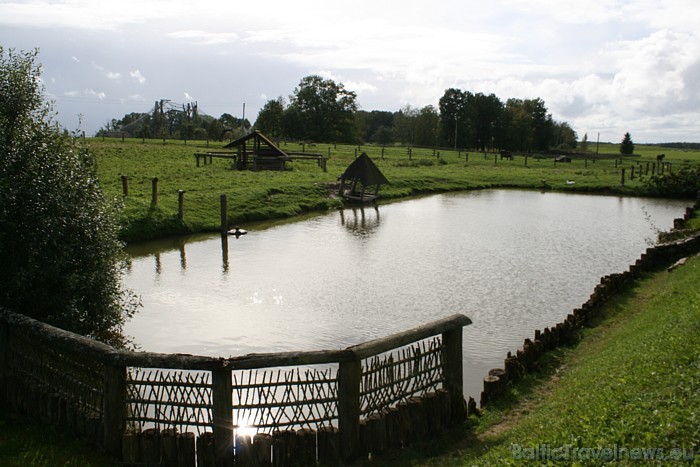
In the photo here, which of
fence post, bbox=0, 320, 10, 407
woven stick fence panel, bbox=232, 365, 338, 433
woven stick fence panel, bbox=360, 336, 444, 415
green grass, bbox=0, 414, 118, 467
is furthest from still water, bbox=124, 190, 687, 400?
green grass, bbox=0, 414, 118, 467

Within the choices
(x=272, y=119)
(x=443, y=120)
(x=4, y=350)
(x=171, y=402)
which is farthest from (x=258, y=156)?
(x=443, y=120)

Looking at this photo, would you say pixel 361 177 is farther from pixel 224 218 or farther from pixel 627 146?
pixel 627 146

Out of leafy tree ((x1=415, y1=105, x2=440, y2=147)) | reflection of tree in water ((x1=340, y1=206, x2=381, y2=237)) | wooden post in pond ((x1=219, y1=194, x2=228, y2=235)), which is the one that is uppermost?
leafy tree ((x1=415, y1=105, x2=440, y2=147))

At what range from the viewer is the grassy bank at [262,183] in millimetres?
27391

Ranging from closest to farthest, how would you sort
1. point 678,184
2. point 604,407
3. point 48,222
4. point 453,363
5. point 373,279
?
point 604,407
point 453,363
point 48,222
point 373,279
point 678,184

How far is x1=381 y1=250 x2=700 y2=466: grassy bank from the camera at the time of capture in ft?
20.0

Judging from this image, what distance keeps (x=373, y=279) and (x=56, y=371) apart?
11.7m

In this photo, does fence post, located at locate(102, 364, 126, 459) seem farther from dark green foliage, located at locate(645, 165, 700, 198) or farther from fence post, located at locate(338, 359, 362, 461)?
dark green foliage, located at locate(645, 165, 700, 198)

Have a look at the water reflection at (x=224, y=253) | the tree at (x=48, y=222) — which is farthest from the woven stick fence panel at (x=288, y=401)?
the water reflection at (x=224, y=253)

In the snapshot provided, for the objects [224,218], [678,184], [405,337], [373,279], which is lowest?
[373,279]

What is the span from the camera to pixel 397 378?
7895mm

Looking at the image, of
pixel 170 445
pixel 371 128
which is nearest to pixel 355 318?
pixel 170 445

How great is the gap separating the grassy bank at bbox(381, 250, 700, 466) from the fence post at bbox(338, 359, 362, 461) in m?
0.46

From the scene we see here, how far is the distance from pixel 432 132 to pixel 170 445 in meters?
112
